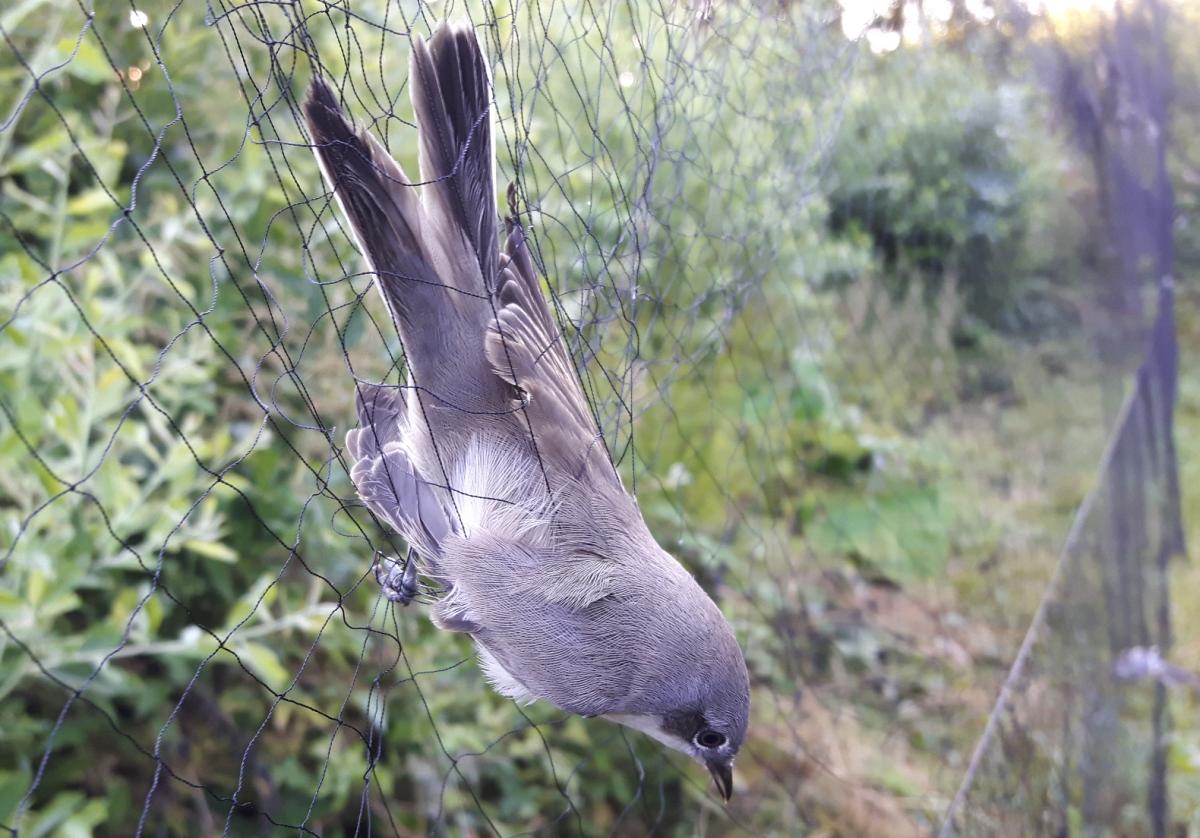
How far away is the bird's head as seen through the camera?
1202 mm

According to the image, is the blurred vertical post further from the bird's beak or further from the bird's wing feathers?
the bird's wing feathers

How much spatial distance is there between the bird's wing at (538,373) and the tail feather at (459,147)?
0.03 m

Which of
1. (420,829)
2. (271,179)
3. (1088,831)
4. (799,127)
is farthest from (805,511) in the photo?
(271,179)

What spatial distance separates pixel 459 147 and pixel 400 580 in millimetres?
573

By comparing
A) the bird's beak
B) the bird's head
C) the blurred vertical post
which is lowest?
the blurred vertical post

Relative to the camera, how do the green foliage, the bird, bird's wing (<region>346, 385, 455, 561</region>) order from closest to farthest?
the bird
bird's wing (<region>346, 385, 455, 561</region>)
the green foliage

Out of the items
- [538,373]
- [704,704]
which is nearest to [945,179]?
[538,373]

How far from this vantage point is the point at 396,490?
4.46 ft

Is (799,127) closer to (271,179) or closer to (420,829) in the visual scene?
(271,179)

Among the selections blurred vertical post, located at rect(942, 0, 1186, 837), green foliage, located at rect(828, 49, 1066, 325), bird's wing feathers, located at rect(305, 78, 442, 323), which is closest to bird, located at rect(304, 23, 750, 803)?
bird's wing feathers, located at rect(305, 78, 442, 323)

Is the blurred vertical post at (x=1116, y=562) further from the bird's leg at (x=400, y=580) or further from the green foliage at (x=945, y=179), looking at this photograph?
the bird's leg at (x=400, y=580)

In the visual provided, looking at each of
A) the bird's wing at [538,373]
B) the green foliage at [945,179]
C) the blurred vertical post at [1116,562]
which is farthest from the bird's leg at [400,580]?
the green foliage at [945,179]

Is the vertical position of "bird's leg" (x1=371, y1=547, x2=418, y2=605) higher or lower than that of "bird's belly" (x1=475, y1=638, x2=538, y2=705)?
higher

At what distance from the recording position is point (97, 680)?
1.68m
